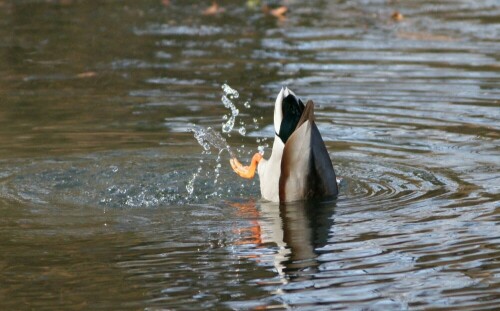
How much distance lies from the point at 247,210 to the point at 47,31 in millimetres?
8408

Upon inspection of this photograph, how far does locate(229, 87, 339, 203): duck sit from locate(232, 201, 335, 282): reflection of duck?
0.34 ft

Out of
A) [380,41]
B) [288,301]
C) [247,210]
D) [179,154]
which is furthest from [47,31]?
[288,301]

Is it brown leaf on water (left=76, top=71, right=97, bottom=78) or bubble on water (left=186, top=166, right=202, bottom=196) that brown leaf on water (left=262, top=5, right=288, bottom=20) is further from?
bubble on water (left=186, top=166, right=202, bottom=196)

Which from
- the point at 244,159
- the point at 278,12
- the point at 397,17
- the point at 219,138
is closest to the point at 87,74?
the point at 219,138

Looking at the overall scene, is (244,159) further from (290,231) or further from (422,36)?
(422,36)

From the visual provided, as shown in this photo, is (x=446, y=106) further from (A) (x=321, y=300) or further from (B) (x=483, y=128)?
(A) (x=321, y=300)

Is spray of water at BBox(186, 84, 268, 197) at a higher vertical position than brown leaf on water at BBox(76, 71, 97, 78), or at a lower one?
lower

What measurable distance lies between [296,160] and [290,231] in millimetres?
640

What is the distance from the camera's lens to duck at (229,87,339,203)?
7625mm

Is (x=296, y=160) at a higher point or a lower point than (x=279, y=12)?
lower

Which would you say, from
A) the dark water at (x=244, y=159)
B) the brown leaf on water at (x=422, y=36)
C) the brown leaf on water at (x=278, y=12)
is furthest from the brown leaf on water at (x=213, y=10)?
the brown leaf on water at (x=422, y=36)

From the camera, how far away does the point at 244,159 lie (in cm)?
925

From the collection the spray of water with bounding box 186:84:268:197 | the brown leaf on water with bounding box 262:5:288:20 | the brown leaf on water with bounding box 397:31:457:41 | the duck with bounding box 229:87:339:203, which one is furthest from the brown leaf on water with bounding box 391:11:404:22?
the duck with bounding box 229:87:339:203

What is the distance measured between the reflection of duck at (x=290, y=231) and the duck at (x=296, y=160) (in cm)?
10
